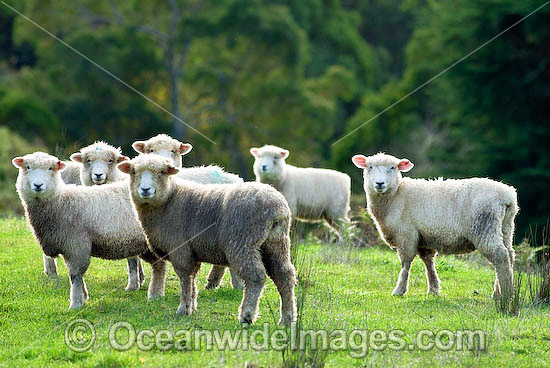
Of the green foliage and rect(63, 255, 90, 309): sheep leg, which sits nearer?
rect(63, 255, 90, 309): sheep leg

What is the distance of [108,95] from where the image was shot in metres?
32.1

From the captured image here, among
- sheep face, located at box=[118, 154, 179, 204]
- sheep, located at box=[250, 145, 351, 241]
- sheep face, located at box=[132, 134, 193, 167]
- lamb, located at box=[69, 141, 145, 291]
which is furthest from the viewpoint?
sheep, located at box=[250, 145, 351, 241]

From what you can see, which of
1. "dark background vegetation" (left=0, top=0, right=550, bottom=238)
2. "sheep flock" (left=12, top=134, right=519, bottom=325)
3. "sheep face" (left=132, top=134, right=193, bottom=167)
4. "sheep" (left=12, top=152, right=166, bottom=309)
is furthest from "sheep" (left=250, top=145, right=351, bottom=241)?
"dark background vegetation" (left=0, top=0, right=550, bottom=238)

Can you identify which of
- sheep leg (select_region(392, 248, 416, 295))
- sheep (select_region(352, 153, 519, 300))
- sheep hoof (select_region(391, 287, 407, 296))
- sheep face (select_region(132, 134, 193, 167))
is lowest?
sheep hoof (select_region(391, 287, 407, 296))

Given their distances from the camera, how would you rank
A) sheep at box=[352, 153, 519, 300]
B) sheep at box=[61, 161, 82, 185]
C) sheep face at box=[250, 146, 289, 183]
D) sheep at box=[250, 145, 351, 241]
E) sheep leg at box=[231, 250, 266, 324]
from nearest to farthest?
sheep leg at box=[231, 250, 266, 324] < sheep at box=[352, 153, 519, 300] < sheep at box=[61, 161, 82, 185] < sheep face at box=[250, 146, 289, 183] < sheep at box=[250, 145, 351, 241]

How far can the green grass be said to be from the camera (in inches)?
269

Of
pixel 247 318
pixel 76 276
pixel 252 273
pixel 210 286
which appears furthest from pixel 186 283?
pixel 210 286

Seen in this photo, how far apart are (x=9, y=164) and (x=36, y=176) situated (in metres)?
15.9

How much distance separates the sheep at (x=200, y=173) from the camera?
9.46 meters

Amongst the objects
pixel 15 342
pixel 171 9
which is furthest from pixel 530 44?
pixel 15 342

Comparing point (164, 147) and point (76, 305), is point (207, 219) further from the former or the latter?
point (164, 147)

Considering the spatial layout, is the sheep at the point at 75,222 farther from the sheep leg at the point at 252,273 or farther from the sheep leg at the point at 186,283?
the sheep leg at the point at 252,273

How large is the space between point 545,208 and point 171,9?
1878cm

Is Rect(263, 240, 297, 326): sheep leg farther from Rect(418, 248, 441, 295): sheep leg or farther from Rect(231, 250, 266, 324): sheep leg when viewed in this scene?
Rect(418, 248, 441, 295): sheep leg
